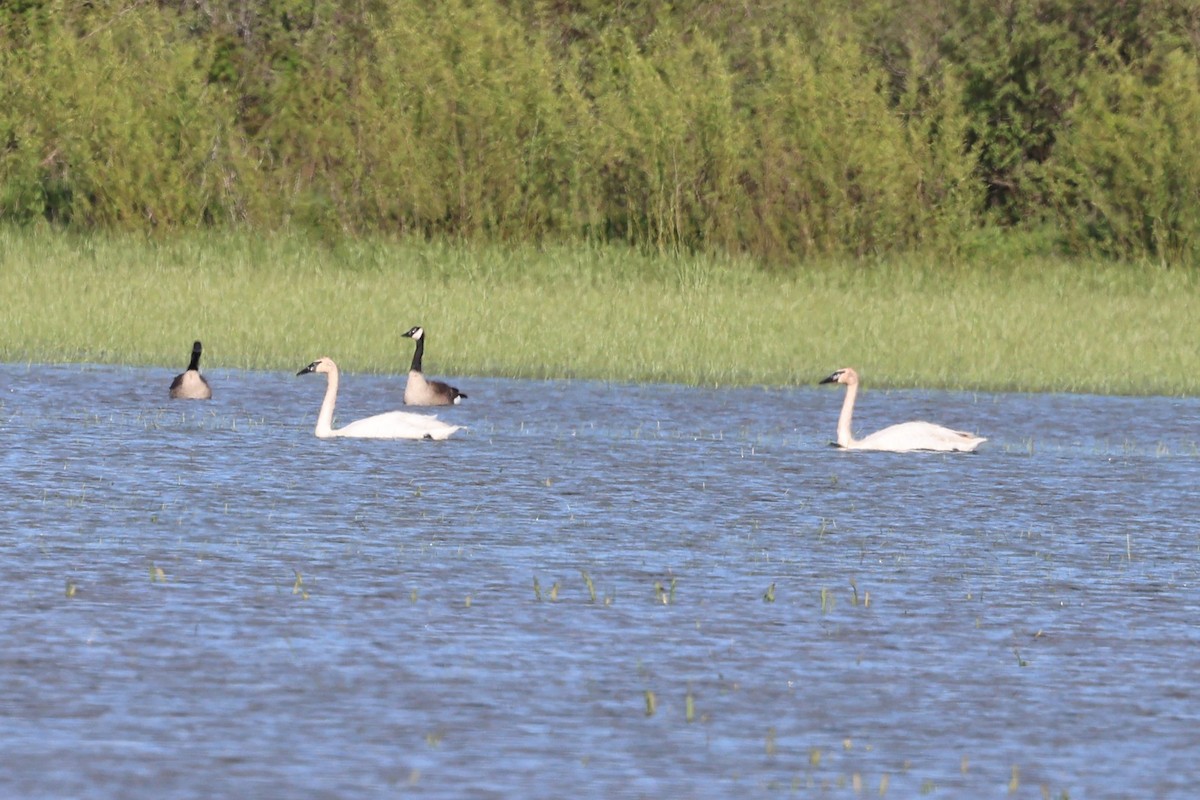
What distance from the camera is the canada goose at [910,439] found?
16938 mm

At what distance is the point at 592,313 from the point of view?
24703mm

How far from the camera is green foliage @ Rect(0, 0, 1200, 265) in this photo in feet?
97.8

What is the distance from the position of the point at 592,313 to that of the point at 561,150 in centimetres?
655

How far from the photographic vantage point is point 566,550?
493 inches

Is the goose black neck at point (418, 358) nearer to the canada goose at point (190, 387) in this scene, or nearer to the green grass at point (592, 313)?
the green grass at point (592, 313)

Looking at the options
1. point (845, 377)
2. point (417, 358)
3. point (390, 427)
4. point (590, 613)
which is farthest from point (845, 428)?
point (590, 613)

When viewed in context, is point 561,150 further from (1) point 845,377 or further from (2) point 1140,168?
(1) point 845,377

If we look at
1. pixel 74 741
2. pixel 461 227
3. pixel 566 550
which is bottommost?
pixel 461 227

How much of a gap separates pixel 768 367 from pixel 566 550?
1019 cm

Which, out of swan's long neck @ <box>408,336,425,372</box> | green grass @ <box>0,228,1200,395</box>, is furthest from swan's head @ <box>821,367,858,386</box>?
swan's long neck @ <box>408,336,425,372</box>

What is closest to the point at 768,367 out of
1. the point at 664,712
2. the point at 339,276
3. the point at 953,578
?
the point at 339,276

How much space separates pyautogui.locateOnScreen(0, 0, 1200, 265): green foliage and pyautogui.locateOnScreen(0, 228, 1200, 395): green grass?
5.17 ft

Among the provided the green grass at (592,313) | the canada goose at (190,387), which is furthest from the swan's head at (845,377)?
the canada goose at (190,387)

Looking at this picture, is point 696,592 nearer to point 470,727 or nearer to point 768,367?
point 470,727
